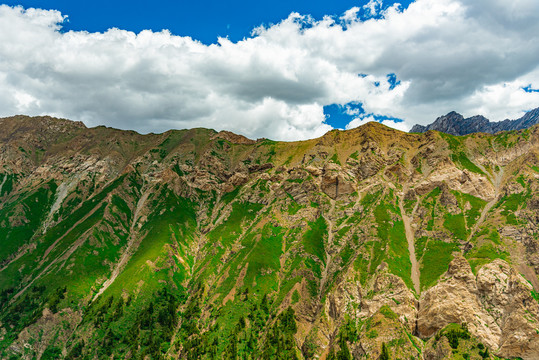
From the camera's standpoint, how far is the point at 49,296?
196 metres

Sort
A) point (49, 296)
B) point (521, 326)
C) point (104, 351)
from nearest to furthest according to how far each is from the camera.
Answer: point (521, 326), point (104, 351), point (49, 296)

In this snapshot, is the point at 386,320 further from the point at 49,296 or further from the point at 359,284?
the point at 49,296

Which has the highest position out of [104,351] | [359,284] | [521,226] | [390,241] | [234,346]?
[521,226]

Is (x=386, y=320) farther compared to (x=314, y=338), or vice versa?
(x=314, y=338)

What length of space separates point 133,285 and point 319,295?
388 feet

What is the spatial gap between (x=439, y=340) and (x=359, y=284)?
4544 centimetres

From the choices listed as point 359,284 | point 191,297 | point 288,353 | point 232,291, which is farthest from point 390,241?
point 191,297

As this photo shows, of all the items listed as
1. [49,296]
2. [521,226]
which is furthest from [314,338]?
[49,296]

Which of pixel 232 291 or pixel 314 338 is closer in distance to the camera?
pixel 314 338

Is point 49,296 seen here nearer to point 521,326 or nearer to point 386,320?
point 386,320

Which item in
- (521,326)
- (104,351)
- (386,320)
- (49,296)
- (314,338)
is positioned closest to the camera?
(521,326)

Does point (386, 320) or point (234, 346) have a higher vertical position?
point (386, 320)

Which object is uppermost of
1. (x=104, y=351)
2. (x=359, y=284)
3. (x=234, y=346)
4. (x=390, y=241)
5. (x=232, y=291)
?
(x=390, y=241)

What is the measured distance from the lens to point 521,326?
117438 millimetres
